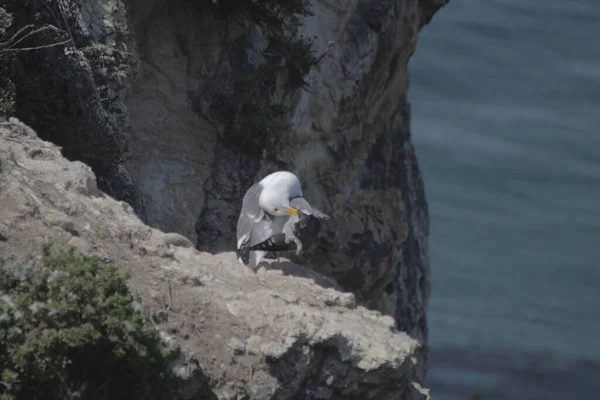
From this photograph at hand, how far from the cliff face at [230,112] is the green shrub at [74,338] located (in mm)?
3250

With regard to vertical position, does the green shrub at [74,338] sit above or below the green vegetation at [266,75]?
below

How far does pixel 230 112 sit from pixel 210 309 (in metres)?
6.18

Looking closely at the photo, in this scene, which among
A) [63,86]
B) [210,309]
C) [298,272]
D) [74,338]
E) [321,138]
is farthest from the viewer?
[321,138]

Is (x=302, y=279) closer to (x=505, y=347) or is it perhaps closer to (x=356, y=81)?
(x=356, y=81)

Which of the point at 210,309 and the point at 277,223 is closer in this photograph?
the point at 210,309

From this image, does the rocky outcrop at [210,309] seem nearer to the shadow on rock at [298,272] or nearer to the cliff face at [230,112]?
the shadow on rock at [298,272]

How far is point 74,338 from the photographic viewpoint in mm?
6273

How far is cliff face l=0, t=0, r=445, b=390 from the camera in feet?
35.2

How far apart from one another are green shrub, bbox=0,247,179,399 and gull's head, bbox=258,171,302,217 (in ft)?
11.1

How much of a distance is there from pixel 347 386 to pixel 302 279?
143cm

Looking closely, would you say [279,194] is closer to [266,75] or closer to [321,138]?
[266,75]

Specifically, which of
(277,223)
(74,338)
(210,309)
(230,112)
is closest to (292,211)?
(277,223)

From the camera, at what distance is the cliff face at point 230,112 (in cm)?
1073

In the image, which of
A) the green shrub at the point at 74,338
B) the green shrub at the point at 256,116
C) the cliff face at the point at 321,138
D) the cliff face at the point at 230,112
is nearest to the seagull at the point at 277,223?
the cliff face at the point at 230,112
